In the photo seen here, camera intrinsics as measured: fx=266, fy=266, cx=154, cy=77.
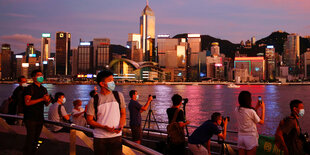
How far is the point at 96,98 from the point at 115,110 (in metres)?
0.36

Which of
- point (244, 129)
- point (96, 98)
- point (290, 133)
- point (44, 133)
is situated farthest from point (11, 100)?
point (290, 133)

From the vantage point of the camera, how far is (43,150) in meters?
5.66

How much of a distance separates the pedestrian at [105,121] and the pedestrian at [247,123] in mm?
2692

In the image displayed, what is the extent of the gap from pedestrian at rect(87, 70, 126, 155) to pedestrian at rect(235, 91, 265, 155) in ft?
8.83

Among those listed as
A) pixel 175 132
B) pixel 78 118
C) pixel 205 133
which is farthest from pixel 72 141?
pixel 78 118

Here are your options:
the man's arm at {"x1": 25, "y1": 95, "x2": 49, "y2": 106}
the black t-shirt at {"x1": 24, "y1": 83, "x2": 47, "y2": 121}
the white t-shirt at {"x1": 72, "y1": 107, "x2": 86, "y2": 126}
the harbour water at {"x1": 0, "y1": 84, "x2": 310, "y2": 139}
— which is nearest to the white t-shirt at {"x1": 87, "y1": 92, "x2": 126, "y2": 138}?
the man's arm at {"x1": 25, "y1": 95, "x2": 49, "y2": 106}

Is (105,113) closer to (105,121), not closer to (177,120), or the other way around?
(105,121)

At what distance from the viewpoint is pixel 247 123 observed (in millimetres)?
5480

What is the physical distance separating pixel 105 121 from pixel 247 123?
2.98m

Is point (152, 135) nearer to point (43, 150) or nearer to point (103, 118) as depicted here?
point (43, 150)

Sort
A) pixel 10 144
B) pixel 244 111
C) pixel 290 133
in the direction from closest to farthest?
1. pixel 290 133
2. pixel 244 111
3. pixel 10 144

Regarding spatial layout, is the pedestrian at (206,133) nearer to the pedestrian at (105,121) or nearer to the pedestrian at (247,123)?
the pedestrian at (247,123)

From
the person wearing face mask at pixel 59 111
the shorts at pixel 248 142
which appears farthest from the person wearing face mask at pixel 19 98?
the shorts at pixel 248 142

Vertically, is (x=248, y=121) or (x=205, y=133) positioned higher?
(x=248, y=121)
